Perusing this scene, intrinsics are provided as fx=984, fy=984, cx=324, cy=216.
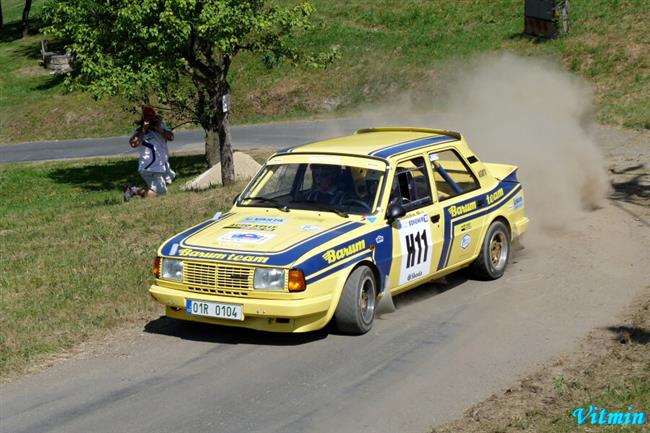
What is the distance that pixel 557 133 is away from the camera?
15.7 metres

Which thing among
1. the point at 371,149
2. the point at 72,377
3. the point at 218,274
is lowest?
the point at 72,377

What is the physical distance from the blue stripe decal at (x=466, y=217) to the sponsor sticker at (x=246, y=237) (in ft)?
6.95

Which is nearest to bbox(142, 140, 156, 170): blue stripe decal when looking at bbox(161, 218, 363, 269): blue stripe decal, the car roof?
the car roof

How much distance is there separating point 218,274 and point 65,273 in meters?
3.75

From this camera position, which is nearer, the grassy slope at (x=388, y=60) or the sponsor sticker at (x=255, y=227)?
the sponsor sticker at (x=255, y=227)

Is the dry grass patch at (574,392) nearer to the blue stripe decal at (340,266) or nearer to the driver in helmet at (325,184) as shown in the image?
the blue stripe decal at (340,266)

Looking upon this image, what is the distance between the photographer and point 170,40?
18234mm

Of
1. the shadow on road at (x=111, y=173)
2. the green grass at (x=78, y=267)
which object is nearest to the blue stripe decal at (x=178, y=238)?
the green grass at (x=78, y=267)

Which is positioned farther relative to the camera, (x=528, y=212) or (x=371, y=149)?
(x=528, y=212)

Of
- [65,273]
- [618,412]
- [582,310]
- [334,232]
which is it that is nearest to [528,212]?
[582,310]

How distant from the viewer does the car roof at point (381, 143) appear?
1010cm

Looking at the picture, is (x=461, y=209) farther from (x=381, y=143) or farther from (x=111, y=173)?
(x=111, y=173)

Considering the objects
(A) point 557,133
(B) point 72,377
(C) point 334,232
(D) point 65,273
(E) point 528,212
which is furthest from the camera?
(A) point 557,133

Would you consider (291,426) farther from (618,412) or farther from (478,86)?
(478,86)
